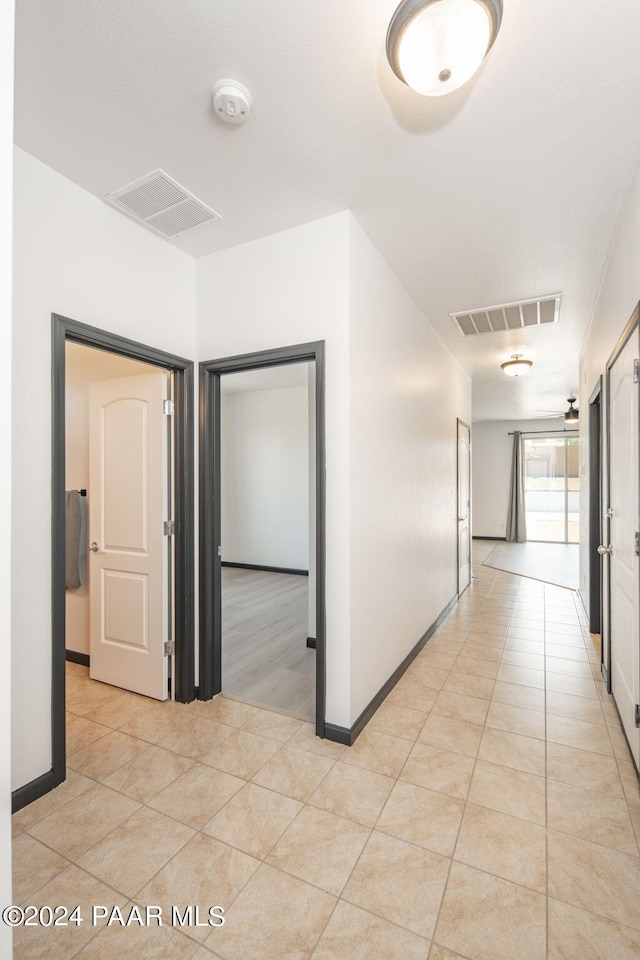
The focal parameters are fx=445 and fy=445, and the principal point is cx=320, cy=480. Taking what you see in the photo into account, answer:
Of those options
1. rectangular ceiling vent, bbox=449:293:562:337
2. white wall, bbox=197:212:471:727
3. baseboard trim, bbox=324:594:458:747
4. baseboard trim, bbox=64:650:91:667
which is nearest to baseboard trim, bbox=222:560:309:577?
baseboard trim, bbox=324:594:458:747

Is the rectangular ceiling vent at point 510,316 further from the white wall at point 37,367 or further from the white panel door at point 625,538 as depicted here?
the white wall at point 37,367

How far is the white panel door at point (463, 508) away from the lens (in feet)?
18.0

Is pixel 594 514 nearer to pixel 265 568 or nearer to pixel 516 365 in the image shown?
pixel 516 365

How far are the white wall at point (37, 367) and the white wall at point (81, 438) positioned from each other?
116 centimetres

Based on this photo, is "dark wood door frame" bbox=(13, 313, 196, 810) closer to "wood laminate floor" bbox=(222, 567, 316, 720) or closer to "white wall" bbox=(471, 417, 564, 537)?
"wood laminate floor" bbox=(222, 567, 316, 720)

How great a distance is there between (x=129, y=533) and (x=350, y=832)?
2.10 metres

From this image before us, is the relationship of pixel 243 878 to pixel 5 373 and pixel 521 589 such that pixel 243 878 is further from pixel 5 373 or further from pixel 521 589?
pixel 521 589

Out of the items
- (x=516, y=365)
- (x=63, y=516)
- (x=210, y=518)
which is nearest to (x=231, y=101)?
(x=63, y=516)

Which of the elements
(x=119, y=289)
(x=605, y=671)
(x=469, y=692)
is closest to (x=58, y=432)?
(x=119, y=289)

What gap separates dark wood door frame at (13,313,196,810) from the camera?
2039 millimetres

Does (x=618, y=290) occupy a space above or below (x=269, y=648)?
above

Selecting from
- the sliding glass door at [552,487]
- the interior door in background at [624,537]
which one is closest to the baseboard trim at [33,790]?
the interior door in background at [624,537]

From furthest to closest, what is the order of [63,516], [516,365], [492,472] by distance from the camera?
[492,472] → [516,365] → [63,516]

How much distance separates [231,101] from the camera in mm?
1659
